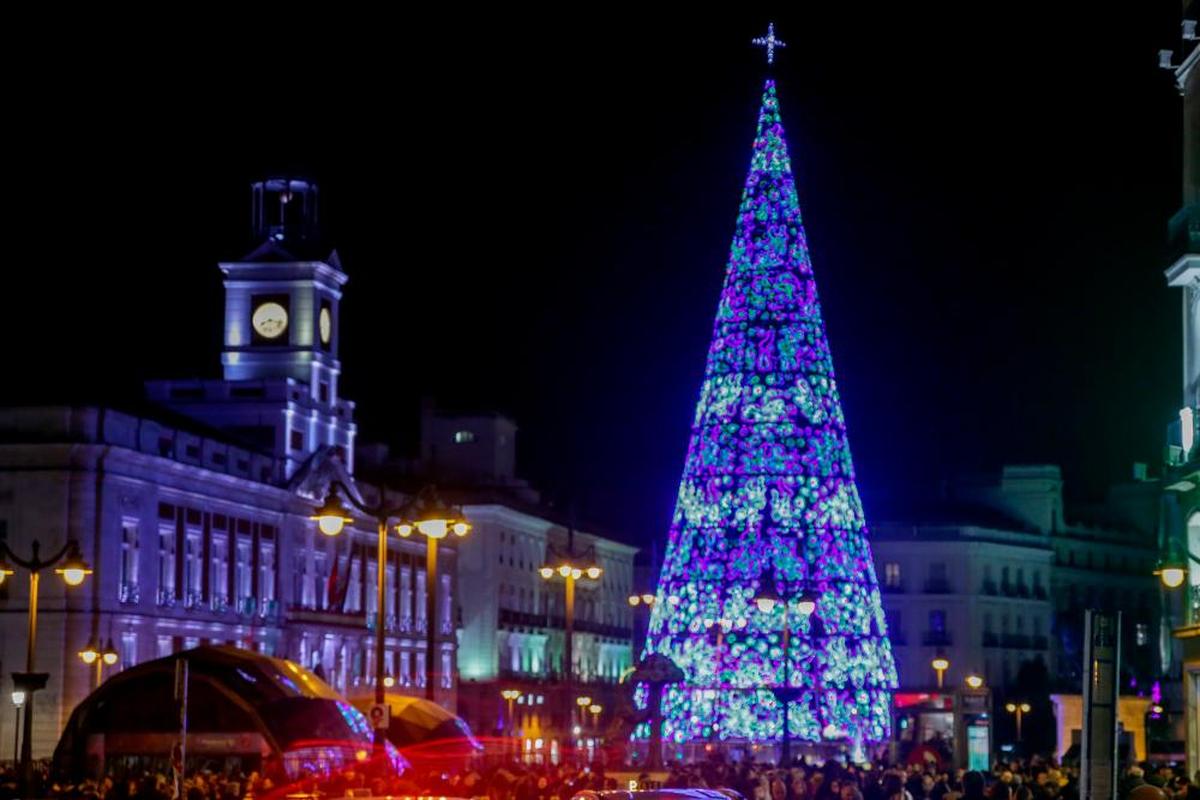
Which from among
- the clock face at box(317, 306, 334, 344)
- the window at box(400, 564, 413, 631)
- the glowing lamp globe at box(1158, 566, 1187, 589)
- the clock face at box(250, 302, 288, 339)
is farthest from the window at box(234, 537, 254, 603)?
the glowing lamp globe at box(1158, 566, 1187, 589)

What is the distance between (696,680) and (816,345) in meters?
9.39

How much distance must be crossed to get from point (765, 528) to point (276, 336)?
107 ft

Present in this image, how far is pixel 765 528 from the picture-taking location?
63.6m

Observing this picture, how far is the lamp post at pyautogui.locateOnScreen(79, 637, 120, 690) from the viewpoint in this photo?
2514 inches

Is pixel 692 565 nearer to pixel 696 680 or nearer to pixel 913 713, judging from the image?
pixel 696 680

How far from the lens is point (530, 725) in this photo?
377ft

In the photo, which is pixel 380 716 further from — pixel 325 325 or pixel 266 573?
pixel 325 325

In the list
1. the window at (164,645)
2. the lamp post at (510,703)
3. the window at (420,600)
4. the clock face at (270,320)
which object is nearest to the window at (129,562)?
the window at (164,645)

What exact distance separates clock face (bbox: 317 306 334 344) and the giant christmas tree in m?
30.4

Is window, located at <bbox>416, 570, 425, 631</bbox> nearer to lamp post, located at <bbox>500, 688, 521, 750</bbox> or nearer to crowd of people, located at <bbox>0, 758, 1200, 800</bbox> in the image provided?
lamp post, located at <bbox>500, 688, 521, 750</bbox>

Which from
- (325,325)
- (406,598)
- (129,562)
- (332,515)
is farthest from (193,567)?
(332,515)

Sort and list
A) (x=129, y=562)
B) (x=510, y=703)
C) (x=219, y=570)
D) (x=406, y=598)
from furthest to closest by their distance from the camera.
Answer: (x=510, y=703) < (x=406, y=598) < (x=219, y=570) < (x=129, y=562)

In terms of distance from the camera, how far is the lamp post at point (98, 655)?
6384cm

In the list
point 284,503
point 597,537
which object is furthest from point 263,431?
point 597,537
